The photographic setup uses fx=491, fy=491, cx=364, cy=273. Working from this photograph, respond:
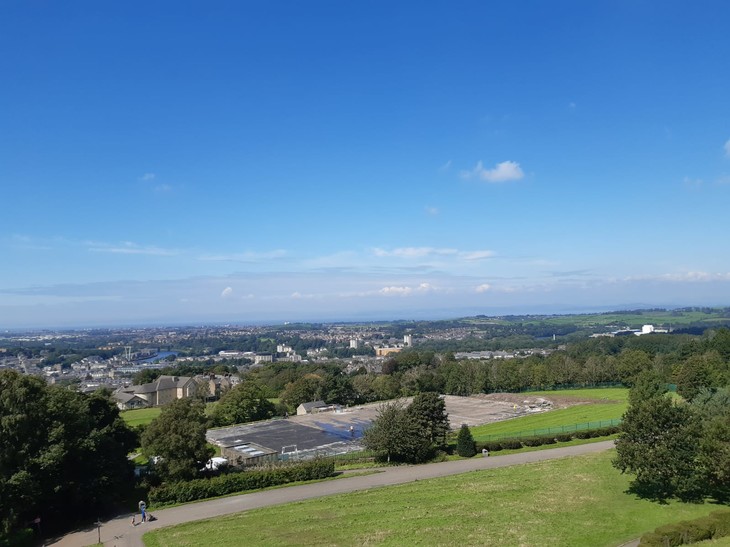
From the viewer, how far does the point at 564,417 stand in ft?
156

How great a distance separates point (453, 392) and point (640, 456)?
2063 inches

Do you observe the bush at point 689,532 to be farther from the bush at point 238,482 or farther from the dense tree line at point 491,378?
the dense tree line at point 491,378

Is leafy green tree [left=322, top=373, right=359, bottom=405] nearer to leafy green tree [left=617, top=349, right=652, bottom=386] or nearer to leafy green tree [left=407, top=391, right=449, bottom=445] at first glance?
leafy green tree [left=407, top=391, right=449, bottom=445]

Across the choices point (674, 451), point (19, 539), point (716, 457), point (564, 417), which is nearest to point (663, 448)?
point (674, 451)

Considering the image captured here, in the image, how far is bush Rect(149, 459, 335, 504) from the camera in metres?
25.5

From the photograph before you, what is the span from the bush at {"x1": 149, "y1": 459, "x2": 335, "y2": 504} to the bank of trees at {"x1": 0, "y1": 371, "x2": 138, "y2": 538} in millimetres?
2800

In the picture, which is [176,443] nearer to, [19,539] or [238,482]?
[238,482]

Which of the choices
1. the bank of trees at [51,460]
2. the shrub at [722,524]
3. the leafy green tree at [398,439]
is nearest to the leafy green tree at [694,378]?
the leafy green tree at [398,439]

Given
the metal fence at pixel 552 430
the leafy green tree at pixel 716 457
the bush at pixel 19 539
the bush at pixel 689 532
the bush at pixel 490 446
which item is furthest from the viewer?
the metal fence at pixel 552 430

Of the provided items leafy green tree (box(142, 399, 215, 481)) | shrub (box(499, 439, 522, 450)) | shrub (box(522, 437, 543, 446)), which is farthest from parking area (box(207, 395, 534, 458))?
shrub (box(499, 439, 522, 450))

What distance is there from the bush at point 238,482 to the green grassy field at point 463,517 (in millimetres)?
4461

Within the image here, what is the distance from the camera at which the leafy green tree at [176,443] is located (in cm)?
2662

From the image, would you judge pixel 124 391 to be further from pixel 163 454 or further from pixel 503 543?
pixel 503 543

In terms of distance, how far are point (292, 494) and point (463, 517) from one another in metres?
10.1
